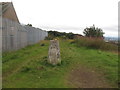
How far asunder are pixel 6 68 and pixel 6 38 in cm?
536

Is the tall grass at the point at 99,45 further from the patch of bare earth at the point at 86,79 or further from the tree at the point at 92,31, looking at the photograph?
the tree at the point at 92,31

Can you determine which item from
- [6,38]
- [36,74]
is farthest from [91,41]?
[36,74]

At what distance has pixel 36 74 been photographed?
8.04m

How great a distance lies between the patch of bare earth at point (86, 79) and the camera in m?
7.09

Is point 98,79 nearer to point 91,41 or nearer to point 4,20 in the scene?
point 4,20

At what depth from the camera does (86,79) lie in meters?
7.94

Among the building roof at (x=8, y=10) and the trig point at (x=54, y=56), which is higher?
the building roof at (x=8, y=10)

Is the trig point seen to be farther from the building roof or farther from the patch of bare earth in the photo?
the building roof

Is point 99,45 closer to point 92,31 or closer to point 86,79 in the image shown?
point 86,79

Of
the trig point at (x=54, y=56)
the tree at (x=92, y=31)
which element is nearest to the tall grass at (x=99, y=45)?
the trig point at (x=54, y=56)

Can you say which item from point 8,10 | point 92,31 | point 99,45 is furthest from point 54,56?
point 92,31

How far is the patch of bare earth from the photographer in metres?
7.09

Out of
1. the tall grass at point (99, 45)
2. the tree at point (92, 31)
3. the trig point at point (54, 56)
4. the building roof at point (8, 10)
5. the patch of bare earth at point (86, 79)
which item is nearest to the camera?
the patch of bare earth at point (86, 79)

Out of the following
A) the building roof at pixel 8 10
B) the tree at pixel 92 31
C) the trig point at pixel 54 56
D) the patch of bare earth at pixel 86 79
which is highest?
the building roof at pixel 8 10
